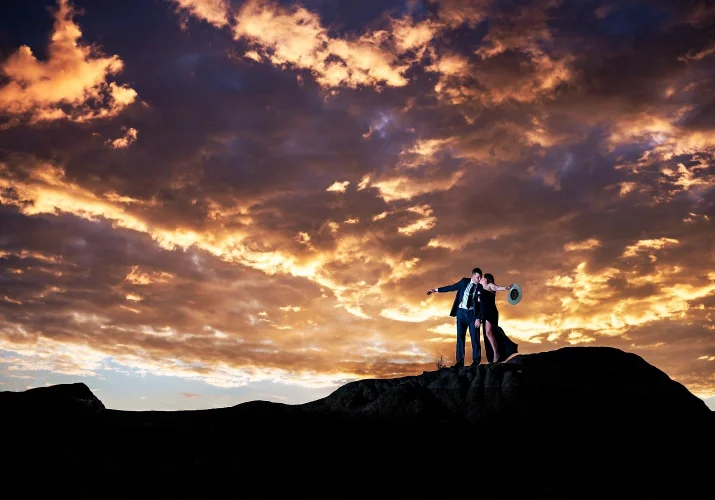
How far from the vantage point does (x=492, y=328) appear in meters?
19.3

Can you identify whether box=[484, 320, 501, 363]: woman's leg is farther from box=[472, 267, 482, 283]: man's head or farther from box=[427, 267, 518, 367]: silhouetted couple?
box=[472, 267, 482, 283]: man's head

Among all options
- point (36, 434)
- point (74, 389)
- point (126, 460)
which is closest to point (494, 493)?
point (126, 460)

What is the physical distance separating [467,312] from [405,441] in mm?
6690

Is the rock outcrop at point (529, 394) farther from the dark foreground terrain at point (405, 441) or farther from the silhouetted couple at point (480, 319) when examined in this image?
the silhouetted couple at point (480, 319)

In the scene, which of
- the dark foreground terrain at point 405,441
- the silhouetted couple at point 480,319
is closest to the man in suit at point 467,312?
the silhouetted couple at point 480,319

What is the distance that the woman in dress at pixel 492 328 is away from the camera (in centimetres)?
1925

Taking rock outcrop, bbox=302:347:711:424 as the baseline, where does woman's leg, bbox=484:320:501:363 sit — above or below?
above

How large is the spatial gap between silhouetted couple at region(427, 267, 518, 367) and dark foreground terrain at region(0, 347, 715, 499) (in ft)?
3.58

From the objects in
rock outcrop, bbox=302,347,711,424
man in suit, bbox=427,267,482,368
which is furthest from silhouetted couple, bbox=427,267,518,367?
Result: rock outcrop, bbox=302,347,711,424

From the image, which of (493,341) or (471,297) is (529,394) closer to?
(493,341)

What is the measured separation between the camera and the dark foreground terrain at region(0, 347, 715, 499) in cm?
1099

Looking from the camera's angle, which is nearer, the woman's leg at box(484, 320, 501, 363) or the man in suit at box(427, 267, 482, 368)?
the woman's leg at box(484, 320, 501, 363)

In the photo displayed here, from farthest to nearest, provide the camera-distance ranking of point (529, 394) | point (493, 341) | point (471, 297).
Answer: point (471, 297) → point (493, 341) → point (529, 394)

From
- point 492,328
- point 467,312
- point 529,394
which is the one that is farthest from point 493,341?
point 529,394
